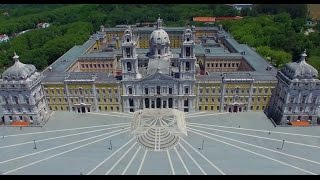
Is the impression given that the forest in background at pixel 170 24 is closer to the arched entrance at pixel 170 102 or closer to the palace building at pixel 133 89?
the palace building at pixel 133 89

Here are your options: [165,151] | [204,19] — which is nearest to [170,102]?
[165,151]

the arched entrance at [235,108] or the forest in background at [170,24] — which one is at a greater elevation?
the forest in background at [170,24]

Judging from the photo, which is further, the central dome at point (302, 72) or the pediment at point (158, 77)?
the pediment at point (158, 77)

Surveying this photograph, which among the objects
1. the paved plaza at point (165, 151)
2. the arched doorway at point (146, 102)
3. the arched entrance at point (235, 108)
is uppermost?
the arched doorway at point (146, 102)

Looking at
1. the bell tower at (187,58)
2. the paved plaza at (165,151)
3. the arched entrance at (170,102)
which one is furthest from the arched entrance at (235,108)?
the arched entrance at (170,102)

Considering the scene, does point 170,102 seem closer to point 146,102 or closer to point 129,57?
point 146,102

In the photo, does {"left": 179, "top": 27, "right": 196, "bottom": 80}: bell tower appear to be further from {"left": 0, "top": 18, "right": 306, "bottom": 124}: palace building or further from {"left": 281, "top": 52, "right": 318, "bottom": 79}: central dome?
{"left": 281, "top": 52, "right": 318, "bottom": 79}: central dome

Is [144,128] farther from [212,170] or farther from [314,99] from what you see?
[314,99]
